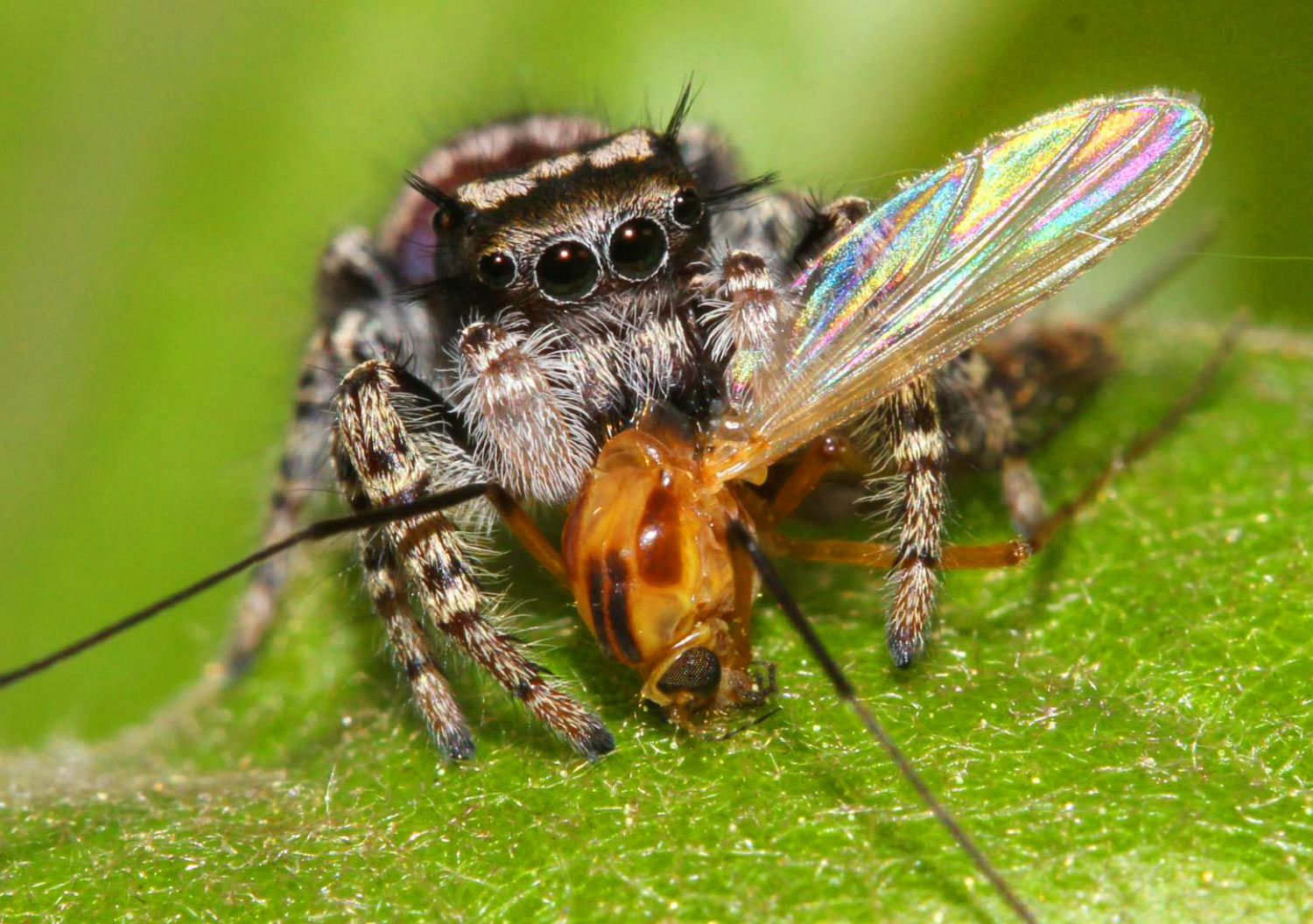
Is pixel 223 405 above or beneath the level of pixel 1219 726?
above

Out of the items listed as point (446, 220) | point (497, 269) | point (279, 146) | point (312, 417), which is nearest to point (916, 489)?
point (497, 269)

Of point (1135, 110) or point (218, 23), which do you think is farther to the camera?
point (218, 23)

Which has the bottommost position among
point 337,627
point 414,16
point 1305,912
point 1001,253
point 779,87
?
point 1305,912

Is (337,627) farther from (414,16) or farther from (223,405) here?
(414,16)

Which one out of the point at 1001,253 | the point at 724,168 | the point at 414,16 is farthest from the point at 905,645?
the point at 414,16

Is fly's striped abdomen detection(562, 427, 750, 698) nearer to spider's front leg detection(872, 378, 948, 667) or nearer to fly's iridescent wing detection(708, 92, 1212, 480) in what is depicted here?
fly's iridescent wing detection(708, 92, 1212, 480)

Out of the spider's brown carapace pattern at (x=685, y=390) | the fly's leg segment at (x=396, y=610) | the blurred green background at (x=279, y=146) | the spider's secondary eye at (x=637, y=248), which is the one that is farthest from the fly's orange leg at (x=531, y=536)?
the blurred green background at (x=279, y=146)

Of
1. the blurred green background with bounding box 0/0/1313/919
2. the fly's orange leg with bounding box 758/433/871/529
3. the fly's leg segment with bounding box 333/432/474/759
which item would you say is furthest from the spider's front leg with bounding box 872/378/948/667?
the blurred green background with bounding box 0/0/1313/919
